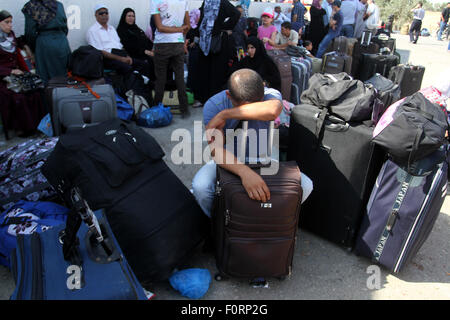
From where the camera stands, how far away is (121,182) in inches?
77.3

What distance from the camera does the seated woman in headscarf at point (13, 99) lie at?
3814mm

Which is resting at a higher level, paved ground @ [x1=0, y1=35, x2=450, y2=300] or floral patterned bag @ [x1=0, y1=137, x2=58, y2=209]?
floral patterned bag @ [x1=0, y1=137, x2=58, y2=209]

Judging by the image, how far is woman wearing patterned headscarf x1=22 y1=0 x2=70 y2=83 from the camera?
4.29 metres

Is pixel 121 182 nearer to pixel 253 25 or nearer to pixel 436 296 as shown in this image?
pixel 436 296

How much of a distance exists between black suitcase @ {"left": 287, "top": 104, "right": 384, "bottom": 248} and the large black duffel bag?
92 cm

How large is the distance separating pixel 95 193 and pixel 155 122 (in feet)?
8.71

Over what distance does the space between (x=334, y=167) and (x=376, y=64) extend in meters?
4.81

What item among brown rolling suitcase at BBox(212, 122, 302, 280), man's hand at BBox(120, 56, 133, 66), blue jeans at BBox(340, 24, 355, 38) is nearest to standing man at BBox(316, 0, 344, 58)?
blue jeans at BBox(340, 24, 355, 38)

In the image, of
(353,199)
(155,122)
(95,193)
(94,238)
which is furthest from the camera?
(155,122)

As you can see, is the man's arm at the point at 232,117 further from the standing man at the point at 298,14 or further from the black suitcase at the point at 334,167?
the standing man at the point at 298,14

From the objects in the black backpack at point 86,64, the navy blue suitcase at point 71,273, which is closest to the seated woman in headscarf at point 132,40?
the black backpack at point 86,64

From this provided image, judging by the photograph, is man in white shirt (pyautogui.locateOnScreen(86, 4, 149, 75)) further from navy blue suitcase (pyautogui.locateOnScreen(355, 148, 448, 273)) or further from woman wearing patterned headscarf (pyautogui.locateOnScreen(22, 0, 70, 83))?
navy blue suitcase (pyautogui.locateOnScreen(355, 148, 448, 273))

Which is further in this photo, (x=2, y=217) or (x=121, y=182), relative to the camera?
(x=2, y=217)

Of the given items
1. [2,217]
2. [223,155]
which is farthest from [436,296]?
[2,217]
